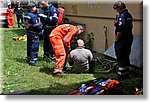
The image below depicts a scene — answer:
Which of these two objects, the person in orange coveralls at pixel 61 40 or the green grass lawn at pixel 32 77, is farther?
the person in orange coveralls at pixel 61 40

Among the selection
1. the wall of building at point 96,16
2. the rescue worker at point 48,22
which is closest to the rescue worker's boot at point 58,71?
the rescue worker at point 48,22

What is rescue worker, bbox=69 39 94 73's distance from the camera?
3.83 metres

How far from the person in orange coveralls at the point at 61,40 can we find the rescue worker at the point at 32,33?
5.6 inches

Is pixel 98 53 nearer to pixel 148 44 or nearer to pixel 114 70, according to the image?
pixel 114 70

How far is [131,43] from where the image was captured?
3.68 m

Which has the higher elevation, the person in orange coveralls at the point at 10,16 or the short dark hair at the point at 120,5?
the short dark hair at the point at 120,5

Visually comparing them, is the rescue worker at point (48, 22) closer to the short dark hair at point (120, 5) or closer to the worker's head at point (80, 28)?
the worker's head at point (80, 28)

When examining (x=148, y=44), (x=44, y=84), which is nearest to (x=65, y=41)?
(x=44, y=84)

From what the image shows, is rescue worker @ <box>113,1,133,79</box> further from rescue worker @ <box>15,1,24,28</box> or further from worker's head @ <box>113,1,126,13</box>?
rescue worker @ <box>15,1,24,28</box>

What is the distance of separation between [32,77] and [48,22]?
1.78ft

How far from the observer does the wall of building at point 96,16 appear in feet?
12.4

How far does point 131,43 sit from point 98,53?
13.8 inches

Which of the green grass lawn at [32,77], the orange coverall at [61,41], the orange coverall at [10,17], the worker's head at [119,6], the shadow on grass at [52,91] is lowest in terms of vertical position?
the shadow on grass at [52,91]

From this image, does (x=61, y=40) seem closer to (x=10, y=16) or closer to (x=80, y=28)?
(x=80, y=28)
